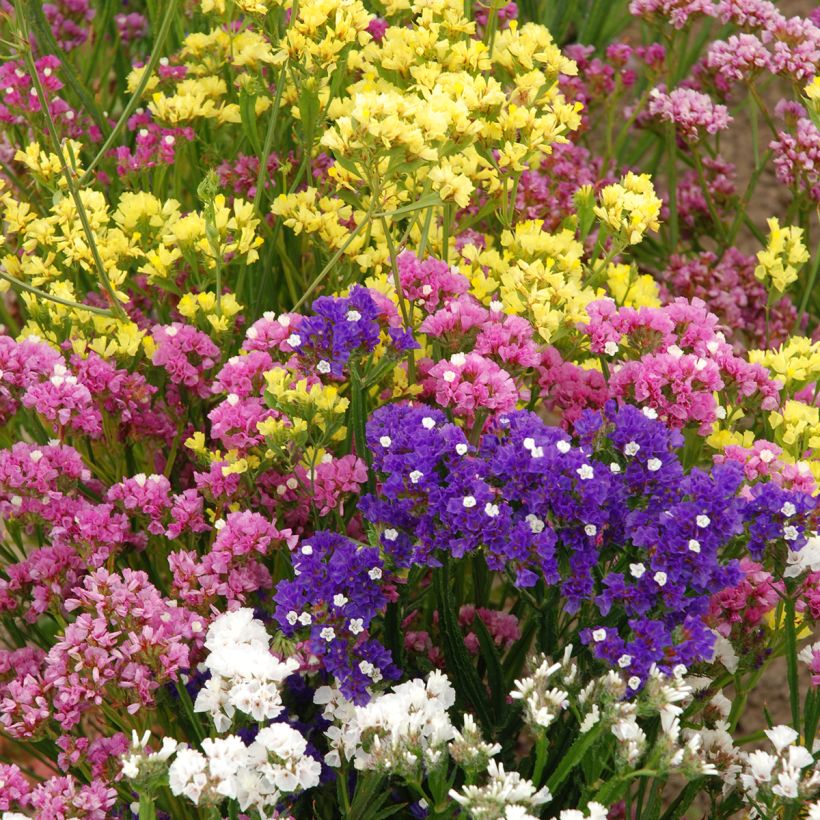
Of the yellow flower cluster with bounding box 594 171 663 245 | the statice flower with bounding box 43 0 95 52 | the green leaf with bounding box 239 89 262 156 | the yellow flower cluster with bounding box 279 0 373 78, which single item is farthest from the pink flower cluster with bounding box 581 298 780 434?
the statice flower with bounding box 43 0 95 52

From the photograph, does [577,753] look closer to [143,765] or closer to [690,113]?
[143,765]

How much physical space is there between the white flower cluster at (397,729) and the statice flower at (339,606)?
0.18 feet

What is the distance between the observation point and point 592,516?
1.66 meters

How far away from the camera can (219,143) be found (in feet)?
9.75

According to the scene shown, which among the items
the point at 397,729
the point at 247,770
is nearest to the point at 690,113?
the point at 397,729

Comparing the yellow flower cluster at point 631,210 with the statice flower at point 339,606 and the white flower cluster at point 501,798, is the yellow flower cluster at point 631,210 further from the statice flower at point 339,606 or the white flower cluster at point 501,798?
the white flower cluster at point 501,798

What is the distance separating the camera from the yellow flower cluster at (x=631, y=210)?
201cm

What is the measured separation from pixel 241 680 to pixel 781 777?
0.78 metres

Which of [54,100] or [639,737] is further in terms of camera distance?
[54,100]

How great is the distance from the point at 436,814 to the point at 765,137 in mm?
3800

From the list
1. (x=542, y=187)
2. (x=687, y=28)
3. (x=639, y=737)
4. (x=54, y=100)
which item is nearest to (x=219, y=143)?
(x=54, y=100)

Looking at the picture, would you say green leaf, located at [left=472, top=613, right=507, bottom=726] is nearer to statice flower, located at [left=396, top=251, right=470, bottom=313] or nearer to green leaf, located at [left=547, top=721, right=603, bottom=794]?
green leaf, located at [left=547, top=721, right=603, bottom=794]

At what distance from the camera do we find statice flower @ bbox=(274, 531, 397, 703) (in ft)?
5.71

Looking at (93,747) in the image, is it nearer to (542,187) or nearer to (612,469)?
(612,469)
